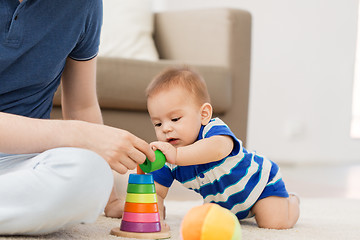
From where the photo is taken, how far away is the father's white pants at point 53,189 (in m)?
0.75

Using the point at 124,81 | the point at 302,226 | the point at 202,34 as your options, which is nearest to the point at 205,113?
the point at 302,226

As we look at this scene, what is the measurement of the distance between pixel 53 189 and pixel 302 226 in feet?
2.02

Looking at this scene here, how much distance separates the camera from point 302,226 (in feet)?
3.72

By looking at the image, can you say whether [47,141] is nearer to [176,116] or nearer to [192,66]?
[176,116]

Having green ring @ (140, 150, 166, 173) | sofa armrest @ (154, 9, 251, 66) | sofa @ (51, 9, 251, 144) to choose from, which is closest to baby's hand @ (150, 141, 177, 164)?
green ring @ (140, 150, 166, 173)

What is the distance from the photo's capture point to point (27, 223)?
0.77 meters

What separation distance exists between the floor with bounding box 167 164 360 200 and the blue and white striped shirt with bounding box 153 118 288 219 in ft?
1.76

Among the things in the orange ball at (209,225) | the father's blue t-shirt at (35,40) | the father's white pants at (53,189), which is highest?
the father's blue t-shirt at (35,40)

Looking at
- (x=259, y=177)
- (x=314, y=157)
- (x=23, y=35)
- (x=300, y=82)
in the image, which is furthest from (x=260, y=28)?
(x=23, y=35)

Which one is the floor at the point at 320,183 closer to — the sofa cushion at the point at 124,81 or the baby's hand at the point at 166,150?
the sofa cushion at the point at 124,81

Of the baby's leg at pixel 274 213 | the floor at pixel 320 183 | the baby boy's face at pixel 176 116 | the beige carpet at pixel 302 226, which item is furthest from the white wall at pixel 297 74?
the baby boy's face at pixel 176 116

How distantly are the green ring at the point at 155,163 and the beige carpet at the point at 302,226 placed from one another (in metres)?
0.13

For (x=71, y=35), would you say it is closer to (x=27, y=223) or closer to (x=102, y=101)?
(x=27, y=223)

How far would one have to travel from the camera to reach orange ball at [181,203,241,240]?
0.74 metres
